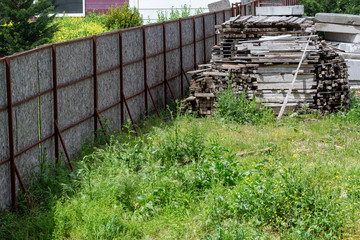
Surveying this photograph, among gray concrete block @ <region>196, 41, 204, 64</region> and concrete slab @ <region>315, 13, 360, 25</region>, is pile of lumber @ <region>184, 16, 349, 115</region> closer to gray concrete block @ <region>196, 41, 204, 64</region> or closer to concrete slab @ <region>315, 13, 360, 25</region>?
gray concrete block @ <region>196, 41, 204, 64</region>

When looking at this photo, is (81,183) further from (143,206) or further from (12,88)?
(12,88)

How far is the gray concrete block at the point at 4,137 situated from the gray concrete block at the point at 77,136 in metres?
1.77

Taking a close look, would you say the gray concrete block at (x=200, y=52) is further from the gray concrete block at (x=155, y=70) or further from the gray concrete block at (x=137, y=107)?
the gray concrete block at (x=137, y=107)

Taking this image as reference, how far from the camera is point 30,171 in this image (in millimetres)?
8516

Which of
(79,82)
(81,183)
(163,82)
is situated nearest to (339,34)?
(163,82)

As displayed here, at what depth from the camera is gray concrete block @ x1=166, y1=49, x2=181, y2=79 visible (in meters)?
15.8

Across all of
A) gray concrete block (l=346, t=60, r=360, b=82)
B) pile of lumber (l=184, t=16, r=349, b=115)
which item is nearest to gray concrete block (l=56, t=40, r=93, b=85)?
pile of lumber (l=184, t=16, r=349, b=115)

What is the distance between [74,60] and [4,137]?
9.13 feet

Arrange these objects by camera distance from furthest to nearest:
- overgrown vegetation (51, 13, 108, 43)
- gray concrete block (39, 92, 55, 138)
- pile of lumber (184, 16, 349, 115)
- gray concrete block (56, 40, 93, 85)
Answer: overgrown vegetation (51, 13, 108, 43) → pile of lumber (184, 16, 349, 115) → gray concrete block (56, 40, 93, 85) → gray concrete block (39, 92, 55, 138)

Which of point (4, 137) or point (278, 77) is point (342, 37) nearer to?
point (278, 77)

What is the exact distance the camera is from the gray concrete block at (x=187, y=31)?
17.1 meters

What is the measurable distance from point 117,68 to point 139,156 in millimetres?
3413

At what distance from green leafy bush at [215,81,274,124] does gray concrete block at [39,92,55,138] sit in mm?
5148

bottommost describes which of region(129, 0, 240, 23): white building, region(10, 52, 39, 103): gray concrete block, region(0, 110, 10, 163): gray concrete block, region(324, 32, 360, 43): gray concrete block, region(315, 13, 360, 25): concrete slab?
region(0, 110, 10, 163): gray concrete block
